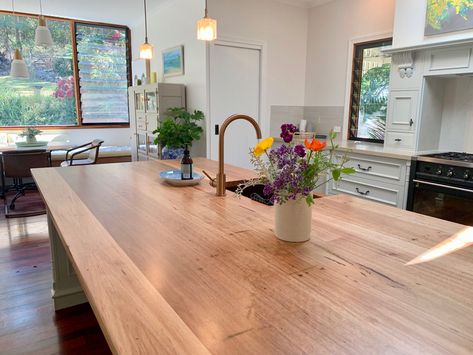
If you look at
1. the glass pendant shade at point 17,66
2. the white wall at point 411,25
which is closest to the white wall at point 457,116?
the white wall at point 411,25

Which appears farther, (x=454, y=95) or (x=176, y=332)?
(x=454, y=95)

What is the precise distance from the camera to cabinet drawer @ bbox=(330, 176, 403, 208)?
10.4 feet

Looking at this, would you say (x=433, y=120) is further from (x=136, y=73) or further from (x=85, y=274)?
(x=136, y=73)

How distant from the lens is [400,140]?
11.4 ft

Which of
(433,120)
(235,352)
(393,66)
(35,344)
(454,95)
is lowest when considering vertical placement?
(35,344)

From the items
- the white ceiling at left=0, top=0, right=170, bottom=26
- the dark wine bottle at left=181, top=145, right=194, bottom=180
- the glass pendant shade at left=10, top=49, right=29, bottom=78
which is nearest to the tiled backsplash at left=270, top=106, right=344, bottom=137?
the white ceiling at left=0, top=0, right=170, bottom=26

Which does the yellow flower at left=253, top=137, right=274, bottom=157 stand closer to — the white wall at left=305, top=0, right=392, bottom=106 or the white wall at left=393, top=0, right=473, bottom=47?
the white wall at left=393, top=0, right=473, bottom=47

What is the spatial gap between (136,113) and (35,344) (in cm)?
389

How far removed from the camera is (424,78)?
320cm

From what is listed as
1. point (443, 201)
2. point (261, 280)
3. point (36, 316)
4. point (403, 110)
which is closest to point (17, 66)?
point (36, 316)

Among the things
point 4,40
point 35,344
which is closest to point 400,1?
point 35,344

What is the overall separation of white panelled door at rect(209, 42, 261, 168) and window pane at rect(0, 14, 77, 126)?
A: 3.40 m

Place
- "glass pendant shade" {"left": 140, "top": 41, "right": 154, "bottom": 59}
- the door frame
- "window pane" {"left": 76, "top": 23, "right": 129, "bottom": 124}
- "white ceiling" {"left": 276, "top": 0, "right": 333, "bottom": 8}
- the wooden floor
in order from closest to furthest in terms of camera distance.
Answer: the wooden floor → "glass pendant shade" {"left": 140, "top": 41, "right": 154, "bottom": 59} → the door frame → "white ceiling" {"left": 276, "top": 0, "right": 333, "bottom": 8} → "window pane" {"left": 76, "top": 23, "right": 129, "bottom": 124}

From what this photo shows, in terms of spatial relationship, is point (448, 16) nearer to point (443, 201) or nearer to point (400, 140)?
point (400, 140)
